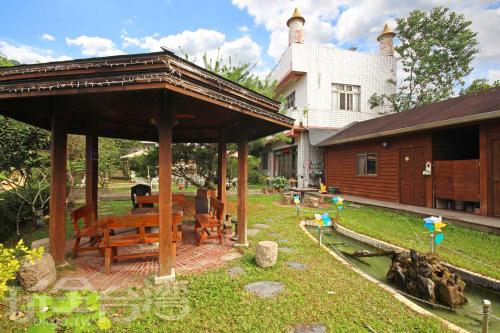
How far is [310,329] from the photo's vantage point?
277 cm

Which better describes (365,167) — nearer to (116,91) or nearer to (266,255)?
(266,255)

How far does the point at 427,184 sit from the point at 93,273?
10857 millimetres

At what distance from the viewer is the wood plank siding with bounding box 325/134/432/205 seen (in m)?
10.4

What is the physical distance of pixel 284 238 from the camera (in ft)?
20.4

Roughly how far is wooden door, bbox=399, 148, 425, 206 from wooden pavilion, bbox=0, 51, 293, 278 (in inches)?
286

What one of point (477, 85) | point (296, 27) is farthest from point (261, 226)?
point (477, 85)

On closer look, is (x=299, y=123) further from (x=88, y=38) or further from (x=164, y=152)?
(x=88, y=38)

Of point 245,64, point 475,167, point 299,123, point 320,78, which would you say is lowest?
point 475,167

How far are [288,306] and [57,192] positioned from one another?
13.5 feet

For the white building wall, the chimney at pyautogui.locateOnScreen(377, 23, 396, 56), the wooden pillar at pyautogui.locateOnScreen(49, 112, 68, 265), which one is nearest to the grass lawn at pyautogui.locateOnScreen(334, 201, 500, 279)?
the wooden pillar at pyautogui.locateOnScreen(49, 112, 68, 265)

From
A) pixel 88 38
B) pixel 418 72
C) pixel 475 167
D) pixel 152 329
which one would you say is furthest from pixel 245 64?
pixel 88 38

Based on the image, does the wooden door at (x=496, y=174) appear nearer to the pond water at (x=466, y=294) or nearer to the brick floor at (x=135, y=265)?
the pond water at (x=466, y=294)

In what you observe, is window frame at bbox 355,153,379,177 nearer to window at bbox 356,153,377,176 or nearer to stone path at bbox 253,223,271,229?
window at bbox 356,153,377,176

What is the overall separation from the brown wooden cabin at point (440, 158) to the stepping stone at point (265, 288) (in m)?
7.62
